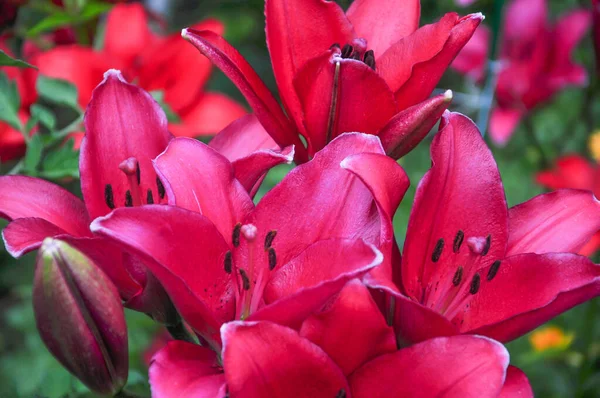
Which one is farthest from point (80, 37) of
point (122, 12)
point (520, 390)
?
point (520, 390)

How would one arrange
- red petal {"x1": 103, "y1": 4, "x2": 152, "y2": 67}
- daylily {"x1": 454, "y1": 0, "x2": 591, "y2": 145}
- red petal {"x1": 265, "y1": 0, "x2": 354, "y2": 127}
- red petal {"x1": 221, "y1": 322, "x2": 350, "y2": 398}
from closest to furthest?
red petal {"x1": 221, "y1": 322, "x2": 350, "y2": 398}
red petal {"x1": 265, "y1": 0, "x2": 354, "y2": 127}
red petal {"x1": 103, "y1": 4, "x2": 152, "y2": 67}
daylily {"x1": 454, "y1": 0, "x2": 591, "y2": 145}

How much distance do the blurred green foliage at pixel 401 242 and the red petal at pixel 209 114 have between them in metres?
0.14

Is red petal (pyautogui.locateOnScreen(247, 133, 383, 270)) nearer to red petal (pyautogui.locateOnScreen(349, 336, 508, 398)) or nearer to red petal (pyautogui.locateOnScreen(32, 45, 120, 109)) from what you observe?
red petal (pyautogui.locateOnScreen(349, 336, 508, 398))

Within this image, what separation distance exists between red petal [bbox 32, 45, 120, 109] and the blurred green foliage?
6 cm

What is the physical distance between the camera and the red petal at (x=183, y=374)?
0.53 meters

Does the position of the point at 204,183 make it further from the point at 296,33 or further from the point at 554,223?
the point at 554,223

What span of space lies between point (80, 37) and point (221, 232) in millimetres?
821

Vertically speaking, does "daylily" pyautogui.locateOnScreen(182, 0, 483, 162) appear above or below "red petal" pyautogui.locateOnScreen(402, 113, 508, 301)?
above

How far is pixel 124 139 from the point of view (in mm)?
683

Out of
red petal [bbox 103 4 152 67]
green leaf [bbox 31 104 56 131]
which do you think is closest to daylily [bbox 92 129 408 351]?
green leaf [bbox 31 104 56 131]

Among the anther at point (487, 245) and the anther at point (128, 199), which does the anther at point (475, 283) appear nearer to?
the anther at point (487, 245)

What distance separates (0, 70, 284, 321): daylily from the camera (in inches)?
24.8

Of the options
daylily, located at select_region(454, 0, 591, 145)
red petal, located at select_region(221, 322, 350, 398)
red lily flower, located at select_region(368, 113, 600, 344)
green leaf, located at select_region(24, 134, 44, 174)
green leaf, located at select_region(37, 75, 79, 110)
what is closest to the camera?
red petal, located at select_region(221, 322, 350, 398)

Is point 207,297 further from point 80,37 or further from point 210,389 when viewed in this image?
point 80,37
